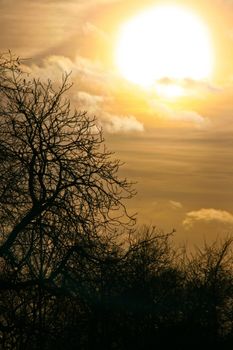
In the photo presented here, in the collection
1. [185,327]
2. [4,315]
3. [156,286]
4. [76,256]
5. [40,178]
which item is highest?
[156,286]

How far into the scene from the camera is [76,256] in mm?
15383

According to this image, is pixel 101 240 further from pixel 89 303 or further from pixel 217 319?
pixel 217 319

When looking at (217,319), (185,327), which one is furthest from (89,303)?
(217,319)

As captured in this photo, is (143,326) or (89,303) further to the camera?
(143,326)

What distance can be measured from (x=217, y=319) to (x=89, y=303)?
3659cm

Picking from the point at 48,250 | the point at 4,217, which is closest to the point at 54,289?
the point at 48,250

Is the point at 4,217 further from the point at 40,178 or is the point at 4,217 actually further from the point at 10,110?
the point at 10,110

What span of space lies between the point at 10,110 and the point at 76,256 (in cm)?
358

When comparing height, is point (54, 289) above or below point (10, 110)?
below

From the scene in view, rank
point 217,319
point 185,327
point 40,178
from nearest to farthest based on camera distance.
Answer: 1. point 40,178
2. point 185,327
3. point 217,319

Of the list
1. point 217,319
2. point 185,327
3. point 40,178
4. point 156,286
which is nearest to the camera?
point 40,178

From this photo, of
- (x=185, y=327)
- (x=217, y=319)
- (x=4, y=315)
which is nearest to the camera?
(x=4, y=315)

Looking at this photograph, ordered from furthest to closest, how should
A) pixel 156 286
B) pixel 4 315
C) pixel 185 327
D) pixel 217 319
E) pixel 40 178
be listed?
pixel 217 319, pixel 156 286, pixel 185 327, pixel 4 315, pixel 40 178

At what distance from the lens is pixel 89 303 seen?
16.2 metres
